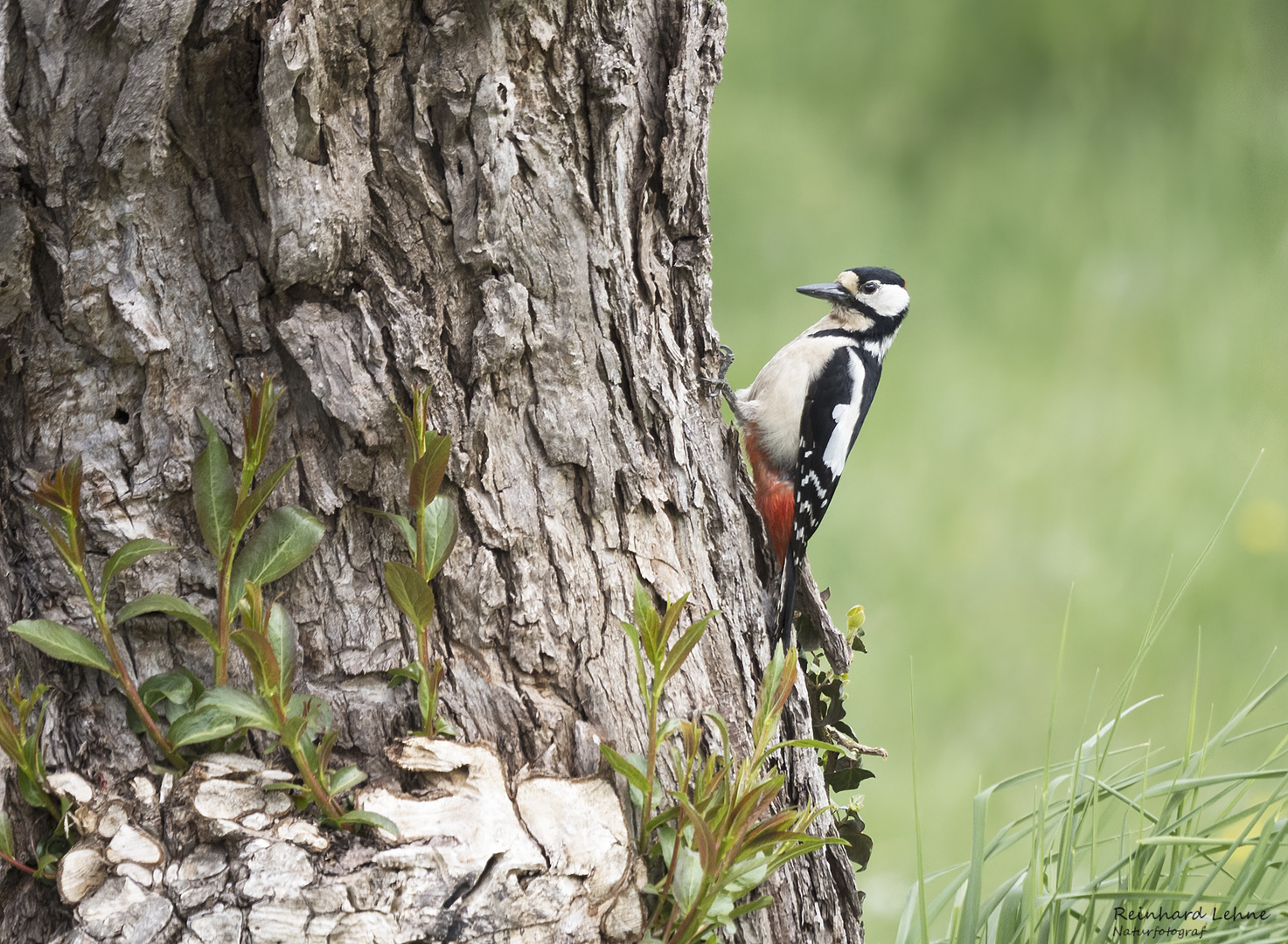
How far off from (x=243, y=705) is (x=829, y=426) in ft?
5.35

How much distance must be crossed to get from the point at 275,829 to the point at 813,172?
137 inches

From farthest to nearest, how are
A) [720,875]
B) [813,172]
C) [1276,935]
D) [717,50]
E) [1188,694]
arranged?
[813,172]
[1188,694]
[717,50]
[1276,935]
[720,875]

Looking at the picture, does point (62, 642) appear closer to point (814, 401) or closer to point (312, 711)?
point (312, 711)

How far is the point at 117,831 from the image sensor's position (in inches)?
41.9

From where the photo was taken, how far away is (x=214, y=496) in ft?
3.61

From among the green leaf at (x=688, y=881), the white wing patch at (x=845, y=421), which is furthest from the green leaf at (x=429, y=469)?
the white wing patch at (x=845, y=421)

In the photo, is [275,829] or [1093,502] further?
[1093,502]

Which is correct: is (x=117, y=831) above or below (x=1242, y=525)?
below

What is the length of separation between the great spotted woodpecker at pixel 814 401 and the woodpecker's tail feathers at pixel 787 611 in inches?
14.7

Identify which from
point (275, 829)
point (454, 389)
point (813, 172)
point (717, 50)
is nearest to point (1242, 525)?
point (813, 172)

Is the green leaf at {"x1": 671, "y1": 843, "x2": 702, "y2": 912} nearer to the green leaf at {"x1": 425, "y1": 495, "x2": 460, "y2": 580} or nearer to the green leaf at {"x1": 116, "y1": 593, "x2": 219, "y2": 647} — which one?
the green leaf at {"x1": 425, "y1": 495, "x2": 460, "y2": 580}

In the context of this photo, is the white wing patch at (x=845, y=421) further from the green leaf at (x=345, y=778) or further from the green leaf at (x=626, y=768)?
the green leaf at (x=345, y=778)

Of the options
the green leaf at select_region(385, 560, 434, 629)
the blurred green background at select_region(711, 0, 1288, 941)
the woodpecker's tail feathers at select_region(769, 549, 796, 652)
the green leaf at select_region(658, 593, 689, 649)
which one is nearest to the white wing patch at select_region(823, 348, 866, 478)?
the woodpecker's tail feathers at select_region(769, 549, 796, 652)

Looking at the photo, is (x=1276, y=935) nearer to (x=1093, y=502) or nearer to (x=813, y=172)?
(x=1093, y=502)
